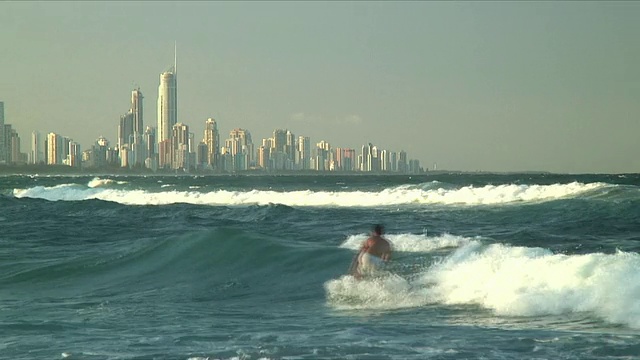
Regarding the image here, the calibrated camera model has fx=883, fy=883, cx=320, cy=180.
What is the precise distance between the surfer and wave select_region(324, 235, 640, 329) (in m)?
0.29

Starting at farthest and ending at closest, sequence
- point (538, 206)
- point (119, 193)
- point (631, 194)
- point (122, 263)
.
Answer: point (119, 193) < point (631, 194) < point (538, 206) < point (122, 263)

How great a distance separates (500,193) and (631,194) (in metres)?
7.43

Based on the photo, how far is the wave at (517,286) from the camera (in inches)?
486

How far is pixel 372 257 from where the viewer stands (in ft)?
51.6

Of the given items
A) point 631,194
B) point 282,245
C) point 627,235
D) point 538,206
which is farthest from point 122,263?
point 631,194

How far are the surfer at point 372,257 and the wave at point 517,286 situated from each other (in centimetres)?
29

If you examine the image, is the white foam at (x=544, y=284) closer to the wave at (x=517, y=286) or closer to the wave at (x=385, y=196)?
the wave at (x=517, y=286)

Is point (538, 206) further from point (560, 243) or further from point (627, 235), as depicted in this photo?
point (560, 243)

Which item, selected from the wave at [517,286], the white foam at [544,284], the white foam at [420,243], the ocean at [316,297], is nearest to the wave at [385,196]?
the ocean at [316,297]

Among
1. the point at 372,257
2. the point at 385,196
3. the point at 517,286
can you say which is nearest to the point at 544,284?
the point at 517,286

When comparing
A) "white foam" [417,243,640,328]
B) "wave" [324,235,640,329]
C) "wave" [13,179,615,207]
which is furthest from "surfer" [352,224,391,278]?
"wave" [13,179,615,207]

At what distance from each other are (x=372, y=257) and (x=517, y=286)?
3.04 metres

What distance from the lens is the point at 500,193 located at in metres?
49.2

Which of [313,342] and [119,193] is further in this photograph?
[119,193]
